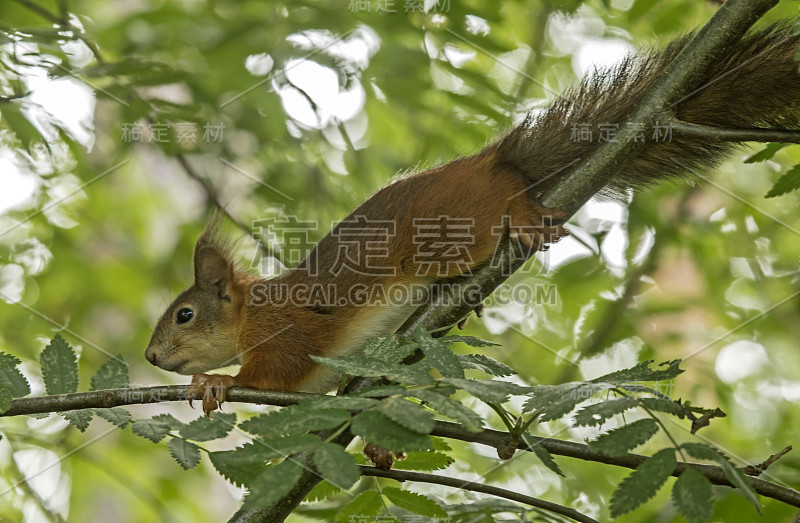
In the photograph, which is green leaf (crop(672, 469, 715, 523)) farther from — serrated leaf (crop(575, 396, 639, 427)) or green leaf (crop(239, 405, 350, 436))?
green leaf (crop(239, 405, 350, 436))

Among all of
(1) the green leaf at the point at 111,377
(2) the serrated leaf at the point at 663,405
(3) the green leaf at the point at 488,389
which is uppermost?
(2) the serrated leaf at the point at 663,405

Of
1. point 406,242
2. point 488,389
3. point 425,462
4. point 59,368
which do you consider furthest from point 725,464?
point 406,242

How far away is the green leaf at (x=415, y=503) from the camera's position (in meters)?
1.72

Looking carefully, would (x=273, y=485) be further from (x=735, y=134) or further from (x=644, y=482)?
(x=735, y=134)

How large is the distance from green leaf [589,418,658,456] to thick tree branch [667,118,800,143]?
3.43 feet

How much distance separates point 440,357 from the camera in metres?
1.62

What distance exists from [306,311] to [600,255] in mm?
1544

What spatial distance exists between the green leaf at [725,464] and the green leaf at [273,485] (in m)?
0.72

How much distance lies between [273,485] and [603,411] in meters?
0.64

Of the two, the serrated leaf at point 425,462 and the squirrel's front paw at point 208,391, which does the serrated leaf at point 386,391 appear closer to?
the serrated leaf at point 425,462

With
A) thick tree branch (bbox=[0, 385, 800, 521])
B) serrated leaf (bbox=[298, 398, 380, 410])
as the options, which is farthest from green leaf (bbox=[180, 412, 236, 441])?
serrated leaf (bbox=[298, 398, 380, 410])

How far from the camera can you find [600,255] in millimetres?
3773

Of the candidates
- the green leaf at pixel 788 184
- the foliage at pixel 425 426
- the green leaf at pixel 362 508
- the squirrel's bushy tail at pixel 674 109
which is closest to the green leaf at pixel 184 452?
the foliage at pixel 425 426

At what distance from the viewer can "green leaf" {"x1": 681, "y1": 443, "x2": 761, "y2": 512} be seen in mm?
1321
